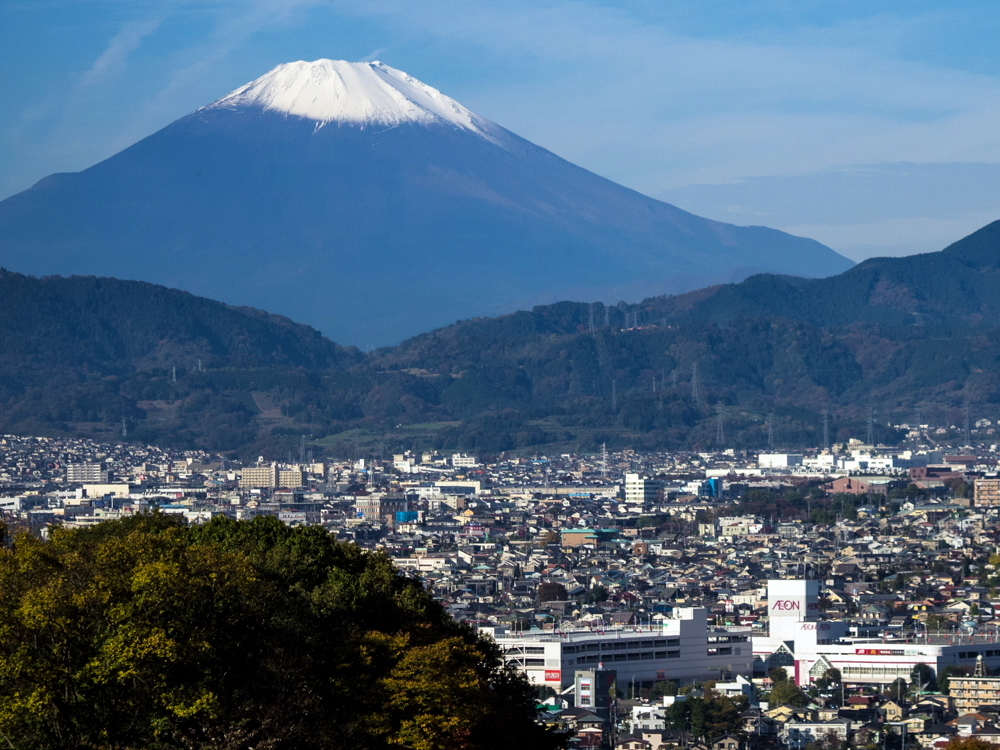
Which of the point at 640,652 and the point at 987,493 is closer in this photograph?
the point at 640,652

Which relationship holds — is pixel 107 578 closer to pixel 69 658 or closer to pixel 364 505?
pixel 69 658

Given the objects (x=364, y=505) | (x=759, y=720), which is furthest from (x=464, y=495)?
(x=759, y=720)

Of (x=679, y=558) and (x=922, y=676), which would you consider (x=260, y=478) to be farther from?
(x=922, y=676)

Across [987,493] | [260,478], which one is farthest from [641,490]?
[260,478]

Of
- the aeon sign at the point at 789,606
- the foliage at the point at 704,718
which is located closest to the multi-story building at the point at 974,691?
the foliage at the point at 704,718

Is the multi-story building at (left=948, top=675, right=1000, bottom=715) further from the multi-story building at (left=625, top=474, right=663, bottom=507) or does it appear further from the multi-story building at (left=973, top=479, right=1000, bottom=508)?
the multi-story building at (left=625, top=474, right=663, bottom=507)

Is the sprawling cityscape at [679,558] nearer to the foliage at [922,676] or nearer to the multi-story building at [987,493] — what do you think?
the foliage at [922,676]
